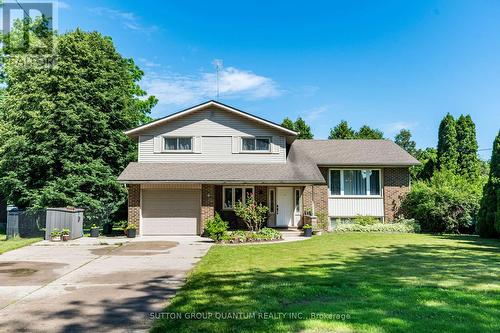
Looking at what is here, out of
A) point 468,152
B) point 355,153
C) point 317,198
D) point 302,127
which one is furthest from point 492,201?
point 302,127

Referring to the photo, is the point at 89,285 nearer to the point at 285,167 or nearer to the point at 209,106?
the point at 285,167

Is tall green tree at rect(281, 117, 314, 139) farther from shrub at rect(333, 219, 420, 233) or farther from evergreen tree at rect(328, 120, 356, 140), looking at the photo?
shrub at rect(333, 219, 420, 233)

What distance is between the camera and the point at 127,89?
2755cm

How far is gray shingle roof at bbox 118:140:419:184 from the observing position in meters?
18.2

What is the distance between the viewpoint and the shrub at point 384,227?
20422 millimetres

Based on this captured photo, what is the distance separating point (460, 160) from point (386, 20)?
54.4 feet

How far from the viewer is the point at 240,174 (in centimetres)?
1881

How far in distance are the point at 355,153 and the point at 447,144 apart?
447 inches

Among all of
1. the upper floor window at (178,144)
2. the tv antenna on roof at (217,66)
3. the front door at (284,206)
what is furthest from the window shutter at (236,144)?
the tv antenna on roof at (217,66)

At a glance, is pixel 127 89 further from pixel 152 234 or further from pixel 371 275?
pixel 371 275

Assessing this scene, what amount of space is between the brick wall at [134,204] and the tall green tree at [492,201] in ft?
52.6

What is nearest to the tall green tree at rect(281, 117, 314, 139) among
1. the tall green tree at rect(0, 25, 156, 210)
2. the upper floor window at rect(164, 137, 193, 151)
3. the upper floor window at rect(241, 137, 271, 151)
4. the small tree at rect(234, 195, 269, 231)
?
the tall green tree at rect(0, 25, 156, 210)

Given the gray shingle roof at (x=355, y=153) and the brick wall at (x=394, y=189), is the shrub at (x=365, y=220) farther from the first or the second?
the gray shingle roof at (x=355, y=153)

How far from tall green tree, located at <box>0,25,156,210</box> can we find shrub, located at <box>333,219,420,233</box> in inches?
508
